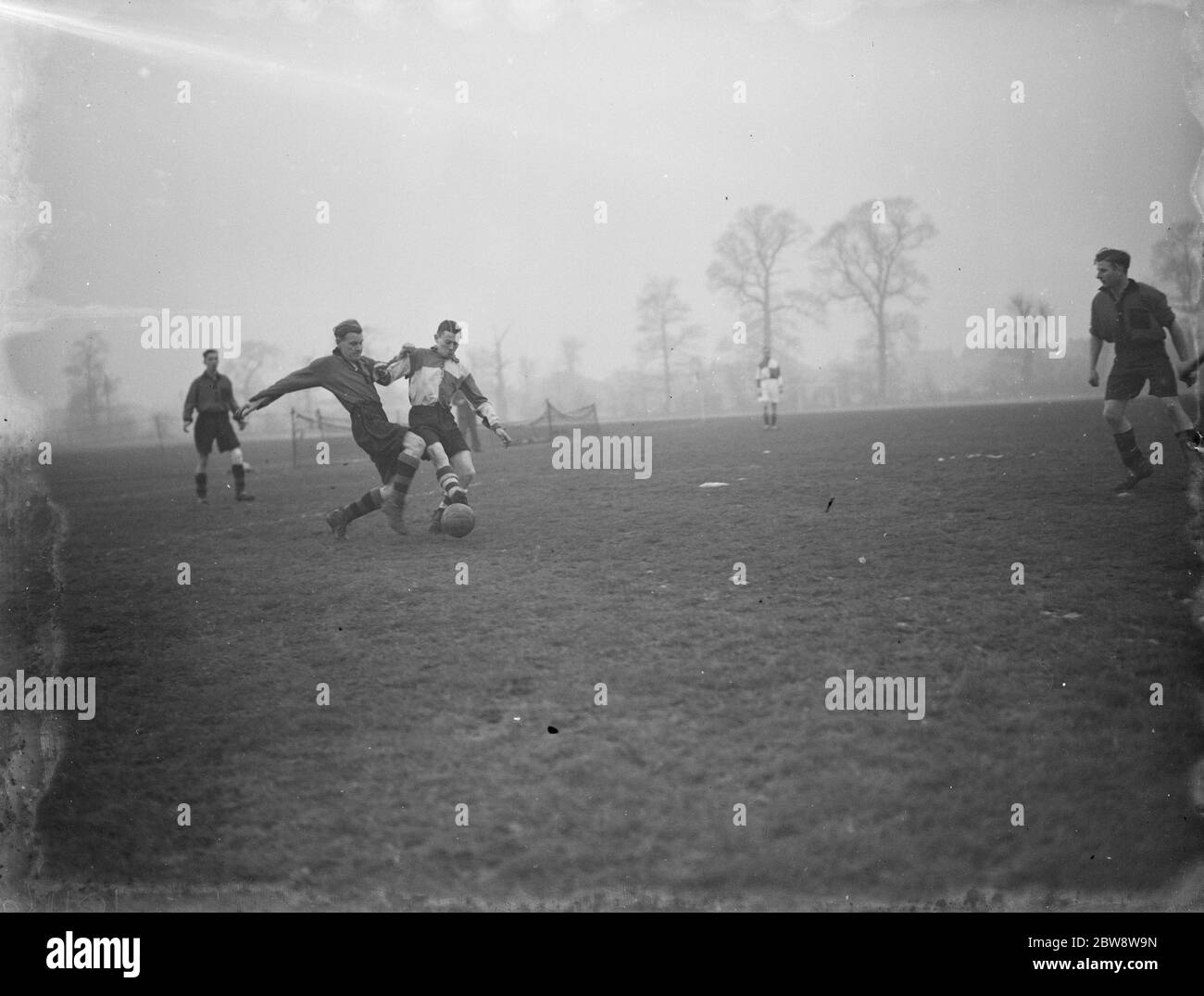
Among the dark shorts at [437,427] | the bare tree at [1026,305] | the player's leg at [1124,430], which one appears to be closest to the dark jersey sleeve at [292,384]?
the dark shorts at [437,427]

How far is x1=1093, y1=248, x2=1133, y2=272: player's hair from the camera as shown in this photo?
534 centimetres

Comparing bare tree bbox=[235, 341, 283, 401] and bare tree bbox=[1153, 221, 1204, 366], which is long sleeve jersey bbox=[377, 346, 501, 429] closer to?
bare tree bbox=[235, 341, 283, 401]

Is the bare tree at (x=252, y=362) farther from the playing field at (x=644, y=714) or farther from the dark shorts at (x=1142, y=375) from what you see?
the dark shorts at (x=1142, y=375)

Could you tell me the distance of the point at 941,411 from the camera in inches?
374

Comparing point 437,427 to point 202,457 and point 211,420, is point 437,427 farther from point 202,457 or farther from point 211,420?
point 202,457

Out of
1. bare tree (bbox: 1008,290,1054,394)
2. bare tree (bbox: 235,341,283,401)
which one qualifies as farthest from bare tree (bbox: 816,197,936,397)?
bare tree (bbox: 235,341,283,401)

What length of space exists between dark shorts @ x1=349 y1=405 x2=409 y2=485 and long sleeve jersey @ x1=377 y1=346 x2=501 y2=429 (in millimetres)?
224

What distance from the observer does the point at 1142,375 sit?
17.7ft

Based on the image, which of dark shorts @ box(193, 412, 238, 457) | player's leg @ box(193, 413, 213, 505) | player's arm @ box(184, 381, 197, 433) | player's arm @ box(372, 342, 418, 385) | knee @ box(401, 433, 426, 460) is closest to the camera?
player's arm @ box(372, 342, 418, 385)

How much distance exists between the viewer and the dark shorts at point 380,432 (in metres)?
5.53

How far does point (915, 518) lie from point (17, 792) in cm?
582

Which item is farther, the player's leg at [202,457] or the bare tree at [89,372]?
the player's leg at [202,457]
